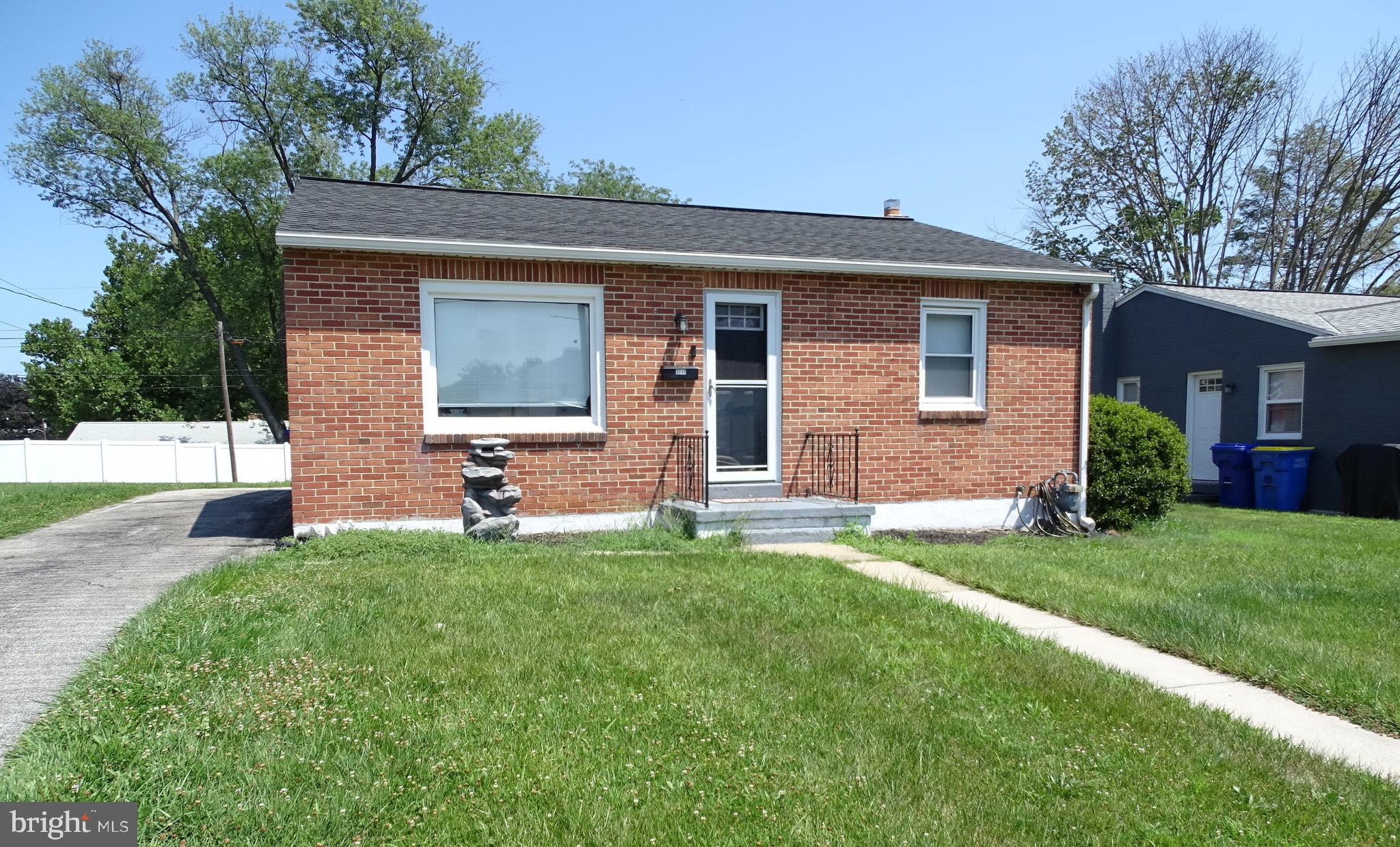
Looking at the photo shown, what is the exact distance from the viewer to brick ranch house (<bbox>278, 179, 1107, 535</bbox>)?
23.8 ft

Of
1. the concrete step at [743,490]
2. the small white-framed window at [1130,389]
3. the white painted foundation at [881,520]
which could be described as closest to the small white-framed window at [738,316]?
the concrete step at [743,490]

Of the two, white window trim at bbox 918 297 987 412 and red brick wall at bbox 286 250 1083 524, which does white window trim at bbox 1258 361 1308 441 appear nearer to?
red brick wall at bbox 286 250 1083 524

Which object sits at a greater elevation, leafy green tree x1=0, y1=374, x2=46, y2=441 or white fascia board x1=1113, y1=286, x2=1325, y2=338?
white fascia board x1=1113, y1=286, x2=1325, y2=338

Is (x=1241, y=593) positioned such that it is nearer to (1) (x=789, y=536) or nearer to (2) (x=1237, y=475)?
(1) (x=789, y=536)

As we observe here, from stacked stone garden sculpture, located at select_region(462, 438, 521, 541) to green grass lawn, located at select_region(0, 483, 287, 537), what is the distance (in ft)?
16.3

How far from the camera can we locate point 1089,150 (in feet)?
94.2

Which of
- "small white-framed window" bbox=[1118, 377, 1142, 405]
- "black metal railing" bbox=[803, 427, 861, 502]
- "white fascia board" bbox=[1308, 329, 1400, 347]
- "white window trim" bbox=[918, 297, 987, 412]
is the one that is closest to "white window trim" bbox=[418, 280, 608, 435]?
"black metal railing" bbox=[803, 427, 861, 502]

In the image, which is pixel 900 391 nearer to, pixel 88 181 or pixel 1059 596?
pixel 1059 596

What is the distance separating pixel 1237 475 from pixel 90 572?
15.2m

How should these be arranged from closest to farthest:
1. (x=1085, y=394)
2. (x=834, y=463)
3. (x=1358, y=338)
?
(x=834, y=463)
(x=1085, y=394)
(x=1358, y=338)

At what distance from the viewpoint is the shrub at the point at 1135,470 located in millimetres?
9297

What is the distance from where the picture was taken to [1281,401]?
13.8m

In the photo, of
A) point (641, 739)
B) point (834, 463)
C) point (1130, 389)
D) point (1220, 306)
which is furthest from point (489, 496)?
point (1130, 389)

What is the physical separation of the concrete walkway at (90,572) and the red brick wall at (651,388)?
1.30 m
